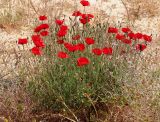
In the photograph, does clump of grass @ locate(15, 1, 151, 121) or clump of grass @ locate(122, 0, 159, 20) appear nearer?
clump of grass @ locate(15, 1, 151, 121)

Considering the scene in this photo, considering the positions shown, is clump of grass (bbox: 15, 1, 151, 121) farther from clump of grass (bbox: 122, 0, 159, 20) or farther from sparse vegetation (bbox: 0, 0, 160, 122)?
clump of grass (bbox: 122, 0, 159, 20)

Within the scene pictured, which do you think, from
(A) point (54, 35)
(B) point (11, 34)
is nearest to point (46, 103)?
(A) point (54, 35)

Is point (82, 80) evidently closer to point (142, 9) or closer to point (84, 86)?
point (84, 86)

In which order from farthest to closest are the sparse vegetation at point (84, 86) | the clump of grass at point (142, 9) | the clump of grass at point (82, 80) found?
the clump of grass at point (142, 9)
the clump of grass at point (82, 80)
the sparse vegetation at point (84, 86)

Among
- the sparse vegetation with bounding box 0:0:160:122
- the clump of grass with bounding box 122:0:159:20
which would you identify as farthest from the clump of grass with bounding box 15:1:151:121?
the clump of grass with bounding box 122:0:159:20

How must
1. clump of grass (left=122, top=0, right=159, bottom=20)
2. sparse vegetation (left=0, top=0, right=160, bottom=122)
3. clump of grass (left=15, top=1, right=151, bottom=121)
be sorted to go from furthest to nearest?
clump of grass (left=122, top=0, right=159, bottom=20) < clump of grass (left=15, top=1, right=151, bottom=121) < sparse vegetation (left=0, top=0, right=160, bottom=122)

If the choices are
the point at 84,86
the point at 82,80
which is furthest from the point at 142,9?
the point at 84,86

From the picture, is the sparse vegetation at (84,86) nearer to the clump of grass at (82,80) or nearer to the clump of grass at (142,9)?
the clump of grass at (82,80)

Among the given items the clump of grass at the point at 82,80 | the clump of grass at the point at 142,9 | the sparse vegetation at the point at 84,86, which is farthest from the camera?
the clump of grass at the point at 142,9

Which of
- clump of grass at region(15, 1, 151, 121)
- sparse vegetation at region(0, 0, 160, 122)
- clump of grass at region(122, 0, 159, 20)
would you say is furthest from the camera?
clump of grass at region(122, 0, 159, 20)

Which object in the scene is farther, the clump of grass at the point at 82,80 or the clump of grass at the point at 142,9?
the clump of grass at the point at 142,9

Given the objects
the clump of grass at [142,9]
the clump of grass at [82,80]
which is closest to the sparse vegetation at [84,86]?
the clump of grass at [82,80]

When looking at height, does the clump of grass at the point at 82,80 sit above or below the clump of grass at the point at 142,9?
below

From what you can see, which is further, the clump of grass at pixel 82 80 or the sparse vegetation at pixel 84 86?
the clump of grass at pixel 82 80
